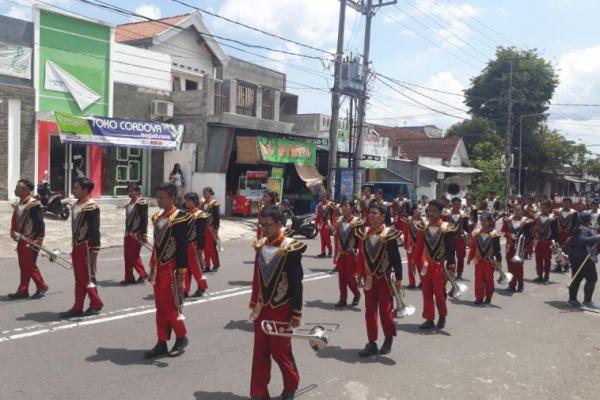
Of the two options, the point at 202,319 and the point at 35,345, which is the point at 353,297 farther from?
the point at 35,345

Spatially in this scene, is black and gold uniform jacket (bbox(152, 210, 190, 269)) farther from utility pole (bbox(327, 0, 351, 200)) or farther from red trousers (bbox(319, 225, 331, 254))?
utility pole (bbox(327, 0, 351, 200))

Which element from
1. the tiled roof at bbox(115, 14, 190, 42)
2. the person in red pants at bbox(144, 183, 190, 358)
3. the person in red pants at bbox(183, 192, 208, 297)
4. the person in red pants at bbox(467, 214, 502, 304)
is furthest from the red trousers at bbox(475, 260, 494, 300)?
the tiled roof at bbox(115, 14, 190, 42)

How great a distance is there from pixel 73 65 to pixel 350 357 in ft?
54.8

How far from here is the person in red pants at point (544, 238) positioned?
12281mm

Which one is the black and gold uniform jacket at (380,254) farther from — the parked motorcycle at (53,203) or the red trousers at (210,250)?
the parked motorcycle at (53,203)

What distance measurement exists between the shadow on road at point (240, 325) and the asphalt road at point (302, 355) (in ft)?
0.08

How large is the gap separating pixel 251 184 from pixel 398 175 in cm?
1480

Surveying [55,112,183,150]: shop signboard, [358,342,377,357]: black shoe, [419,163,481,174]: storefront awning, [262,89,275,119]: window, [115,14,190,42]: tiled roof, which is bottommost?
[358,342,377,357]: black shoe

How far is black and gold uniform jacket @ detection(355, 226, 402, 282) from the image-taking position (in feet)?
20.9

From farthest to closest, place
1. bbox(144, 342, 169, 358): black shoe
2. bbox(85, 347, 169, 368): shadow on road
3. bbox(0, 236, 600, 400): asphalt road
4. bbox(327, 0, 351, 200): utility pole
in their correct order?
bbox(327, 0, 351, 200): utility pole < bbox(144, 342, 169, 358): black shoe < bbox(85, 347, 169, 368): shadow on road < bbox(0, 236, 600, 400): asphalt road

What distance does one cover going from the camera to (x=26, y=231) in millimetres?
8125

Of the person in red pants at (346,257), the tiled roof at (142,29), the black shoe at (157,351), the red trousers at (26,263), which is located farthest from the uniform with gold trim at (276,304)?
the tiled roof at (142,29)

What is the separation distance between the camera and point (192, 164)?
22.6m

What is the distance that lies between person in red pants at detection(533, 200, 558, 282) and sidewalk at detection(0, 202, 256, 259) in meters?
8.15
